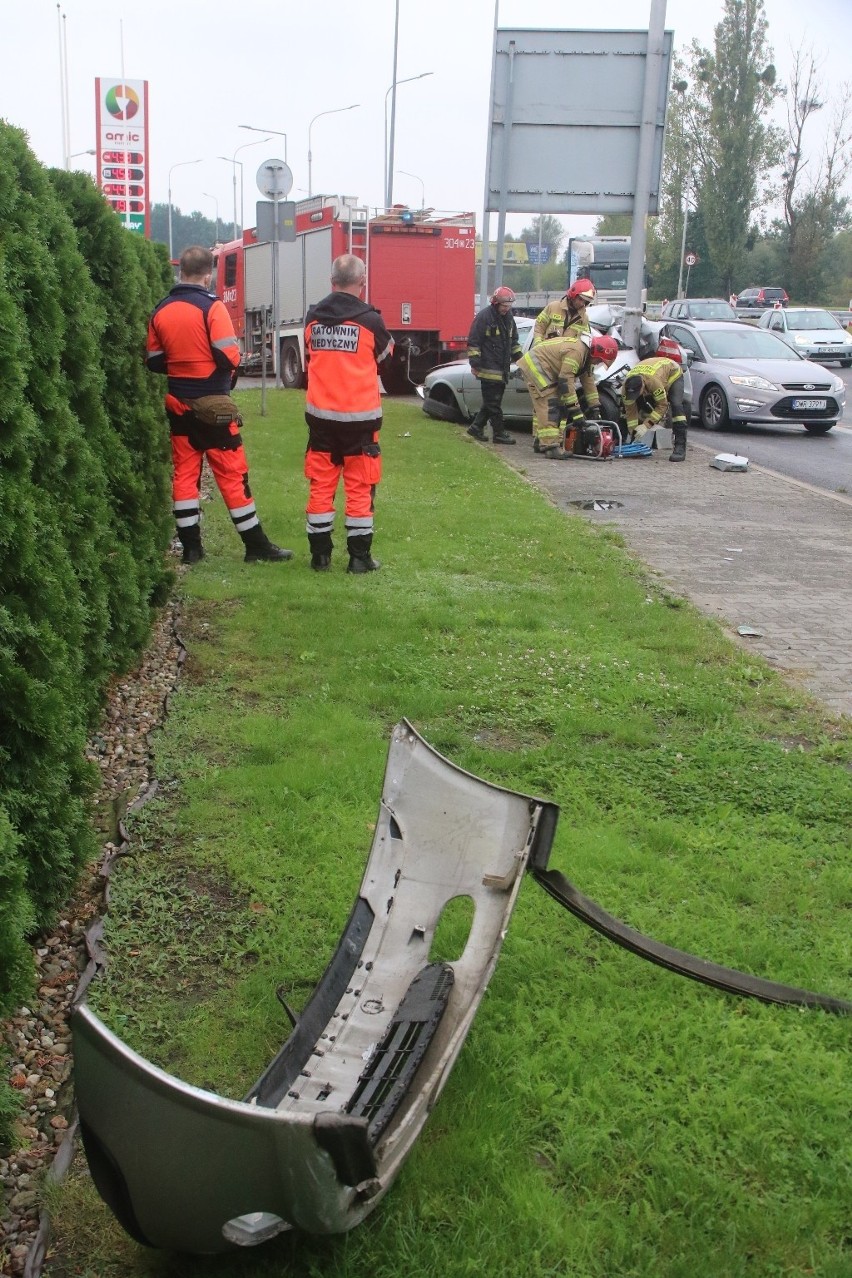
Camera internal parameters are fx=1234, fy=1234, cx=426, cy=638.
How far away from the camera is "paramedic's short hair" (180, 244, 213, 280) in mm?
8141

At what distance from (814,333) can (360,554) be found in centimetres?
2931

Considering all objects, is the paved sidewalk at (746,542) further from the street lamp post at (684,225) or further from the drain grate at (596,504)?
the street lamp post at (684,225)

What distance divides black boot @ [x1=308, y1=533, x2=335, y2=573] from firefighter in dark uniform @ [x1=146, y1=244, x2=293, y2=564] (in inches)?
17.4

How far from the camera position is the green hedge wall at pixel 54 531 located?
337cm

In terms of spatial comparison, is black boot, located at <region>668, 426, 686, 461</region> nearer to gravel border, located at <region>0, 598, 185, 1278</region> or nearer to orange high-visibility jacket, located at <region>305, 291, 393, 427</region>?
orange high-visibility jacket, located at <region>305, 291, 393, 427</region>

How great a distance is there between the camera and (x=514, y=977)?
138 inches

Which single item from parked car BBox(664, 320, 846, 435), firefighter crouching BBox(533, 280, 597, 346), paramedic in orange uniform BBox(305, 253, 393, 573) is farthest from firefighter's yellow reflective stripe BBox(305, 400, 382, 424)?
parked car BBox(664, 320, 846, 435)

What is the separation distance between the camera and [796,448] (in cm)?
1769

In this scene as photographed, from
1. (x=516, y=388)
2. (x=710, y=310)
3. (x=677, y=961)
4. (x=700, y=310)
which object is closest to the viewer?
(x=677, y=961)

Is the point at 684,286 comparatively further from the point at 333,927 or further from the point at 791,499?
the point at 333,927

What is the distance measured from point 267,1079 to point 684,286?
79470 mm

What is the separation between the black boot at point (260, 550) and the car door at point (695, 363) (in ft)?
41.8

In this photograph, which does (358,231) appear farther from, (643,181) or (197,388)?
(197,388)

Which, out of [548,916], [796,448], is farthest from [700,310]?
[548,916]
